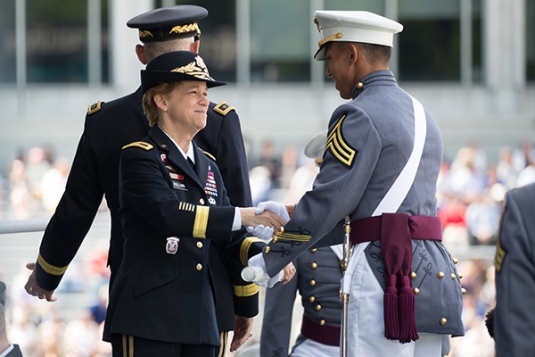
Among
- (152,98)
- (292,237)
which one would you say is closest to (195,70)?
(152,98)

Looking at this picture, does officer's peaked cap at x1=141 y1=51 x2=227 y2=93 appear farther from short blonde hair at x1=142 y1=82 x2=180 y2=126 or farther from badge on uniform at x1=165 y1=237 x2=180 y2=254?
badge on uniform at x1=165 y1=237 x2=180 y2=254

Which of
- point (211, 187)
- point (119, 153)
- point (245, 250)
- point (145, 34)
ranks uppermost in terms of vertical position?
point (145, 34)

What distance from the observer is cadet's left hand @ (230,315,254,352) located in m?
4.32

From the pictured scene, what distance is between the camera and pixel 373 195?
402cm

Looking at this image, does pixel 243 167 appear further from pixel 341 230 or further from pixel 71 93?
pixel 71 93

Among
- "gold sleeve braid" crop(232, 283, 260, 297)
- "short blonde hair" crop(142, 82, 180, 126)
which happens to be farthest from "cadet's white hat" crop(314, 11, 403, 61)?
"gold sleeve braid" crop(232, 283, 260, 297)

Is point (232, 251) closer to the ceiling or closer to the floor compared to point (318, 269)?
closer to the ceiling

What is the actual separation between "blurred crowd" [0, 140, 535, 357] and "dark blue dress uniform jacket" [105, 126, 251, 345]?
3310mm

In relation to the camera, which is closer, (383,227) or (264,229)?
(383,227)

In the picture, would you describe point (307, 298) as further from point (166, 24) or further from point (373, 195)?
point (166, 24)

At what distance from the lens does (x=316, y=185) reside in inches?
159

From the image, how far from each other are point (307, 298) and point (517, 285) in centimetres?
253

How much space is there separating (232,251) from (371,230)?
516 millimetres

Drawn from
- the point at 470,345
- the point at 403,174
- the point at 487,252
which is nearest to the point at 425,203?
the point at 403,174
